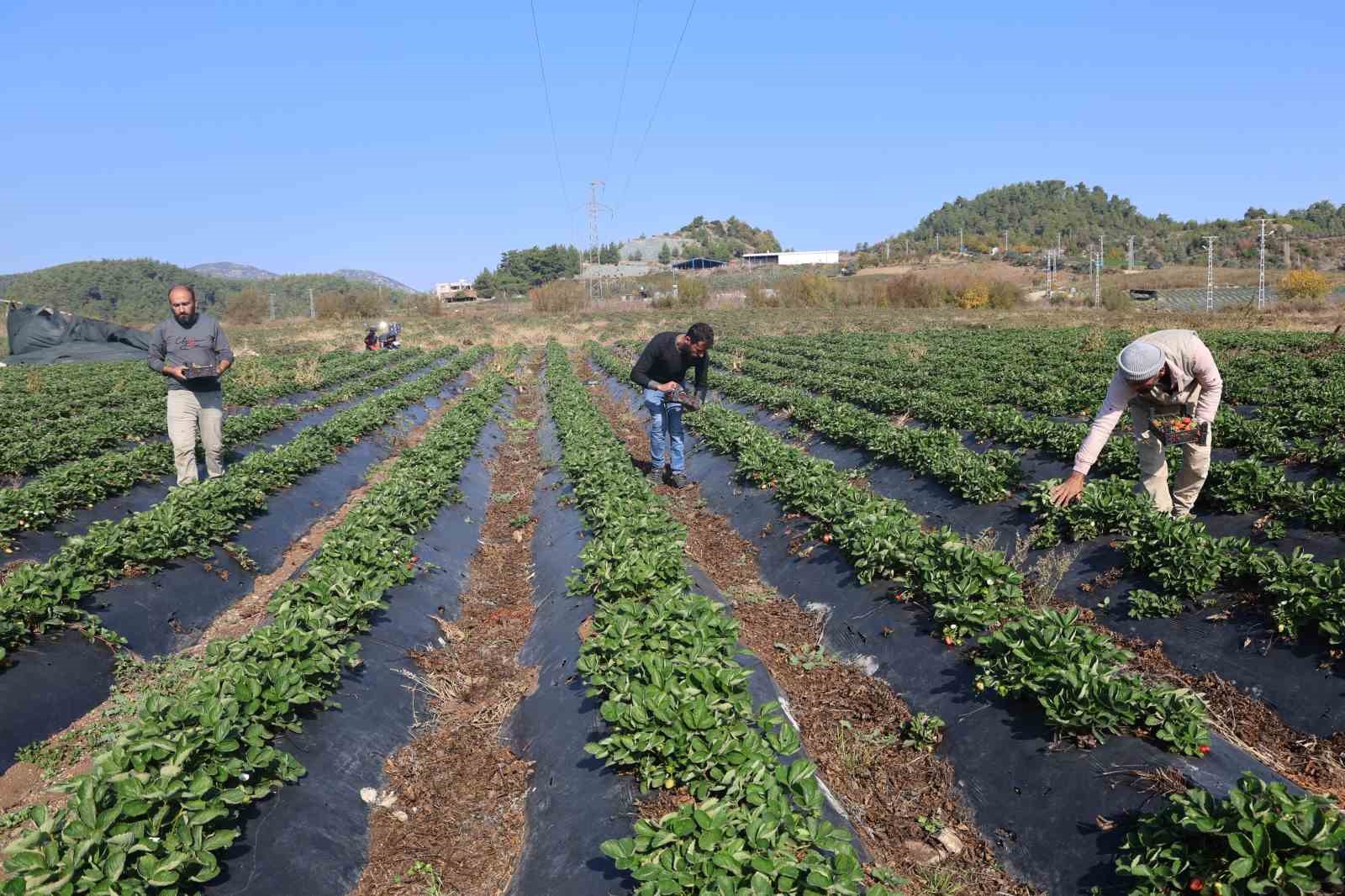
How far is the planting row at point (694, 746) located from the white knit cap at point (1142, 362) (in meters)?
3.81

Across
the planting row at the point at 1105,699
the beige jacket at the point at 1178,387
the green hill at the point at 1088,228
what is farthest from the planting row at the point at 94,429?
the green hill at the point at 1088,228

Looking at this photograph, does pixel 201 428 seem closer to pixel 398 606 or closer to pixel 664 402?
pixel 398 606

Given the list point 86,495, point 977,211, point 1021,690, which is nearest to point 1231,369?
point 1021,690

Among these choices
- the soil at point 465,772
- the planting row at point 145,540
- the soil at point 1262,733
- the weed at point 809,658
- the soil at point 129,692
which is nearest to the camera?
the soil at point 465,772

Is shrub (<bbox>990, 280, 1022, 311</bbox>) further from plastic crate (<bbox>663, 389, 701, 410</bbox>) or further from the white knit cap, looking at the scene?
the white knit cap

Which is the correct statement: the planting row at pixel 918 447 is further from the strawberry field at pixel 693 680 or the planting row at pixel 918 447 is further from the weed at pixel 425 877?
the weed at pixel 425 877

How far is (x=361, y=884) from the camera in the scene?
Result: 4.12 m

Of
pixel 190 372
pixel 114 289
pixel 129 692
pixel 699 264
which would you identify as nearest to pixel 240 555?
pixel 190 372

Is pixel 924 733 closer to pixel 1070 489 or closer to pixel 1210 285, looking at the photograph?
pixel 1070 489

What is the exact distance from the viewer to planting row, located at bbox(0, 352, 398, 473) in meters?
11.9

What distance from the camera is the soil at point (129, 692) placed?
4.73m

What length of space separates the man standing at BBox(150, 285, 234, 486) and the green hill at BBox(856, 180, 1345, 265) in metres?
126

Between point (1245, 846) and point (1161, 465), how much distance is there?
5.03 meters

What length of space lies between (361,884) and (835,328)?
47.1 m
